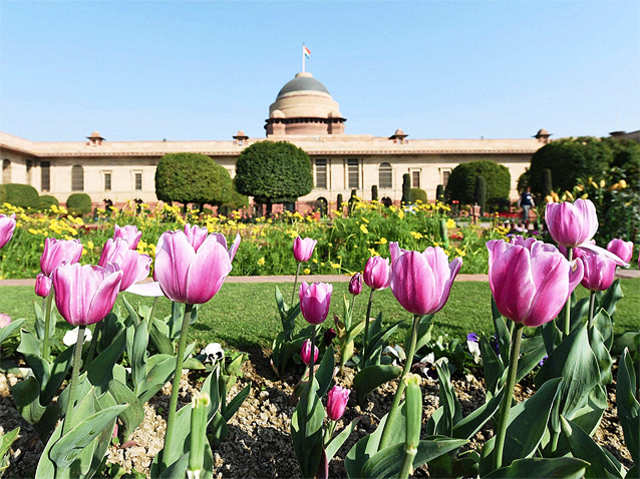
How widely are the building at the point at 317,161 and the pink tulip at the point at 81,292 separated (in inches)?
1189

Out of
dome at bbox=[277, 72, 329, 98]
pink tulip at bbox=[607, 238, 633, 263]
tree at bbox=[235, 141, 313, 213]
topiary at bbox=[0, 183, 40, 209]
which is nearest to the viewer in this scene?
pink tulip at bbox=[607, 238, 633, 263]

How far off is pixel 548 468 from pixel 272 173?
16987 millimetres

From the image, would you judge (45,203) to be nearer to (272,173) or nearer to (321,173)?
(272,173)

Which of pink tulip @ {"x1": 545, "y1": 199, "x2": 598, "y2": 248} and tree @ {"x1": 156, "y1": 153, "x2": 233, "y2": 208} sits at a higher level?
tree @ {"x1": 156, "y1": 153, "x2": 233, "y2": 208}

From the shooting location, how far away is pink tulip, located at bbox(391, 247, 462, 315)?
0.87m

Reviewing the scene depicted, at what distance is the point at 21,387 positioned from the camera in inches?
54.0

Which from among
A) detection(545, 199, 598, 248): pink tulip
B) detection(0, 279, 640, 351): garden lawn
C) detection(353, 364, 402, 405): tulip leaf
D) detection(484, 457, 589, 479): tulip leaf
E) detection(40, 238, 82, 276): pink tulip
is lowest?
detection(0, 279, 640, 351): garden lawn

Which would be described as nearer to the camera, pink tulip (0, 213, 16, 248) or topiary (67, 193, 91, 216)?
pink tulip (0, 213, 16, 248)

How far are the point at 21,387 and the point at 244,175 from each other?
54.7 ft

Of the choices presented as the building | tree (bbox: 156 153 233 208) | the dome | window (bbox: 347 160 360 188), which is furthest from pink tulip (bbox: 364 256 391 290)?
the dome

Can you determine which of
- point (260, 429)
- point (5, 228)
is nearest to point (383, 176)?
point (260, 429)

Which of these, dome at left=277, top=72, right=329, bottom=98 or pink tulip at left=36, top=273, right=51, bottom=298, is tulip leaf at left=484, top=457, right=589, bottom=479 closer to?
pink tulip at left=36, top=273, right=51, bottom=298

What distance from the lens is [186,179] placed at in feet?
56.1

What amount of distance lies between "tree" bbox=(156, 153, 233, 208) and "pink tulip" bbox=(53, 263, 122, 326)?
1702 cm
